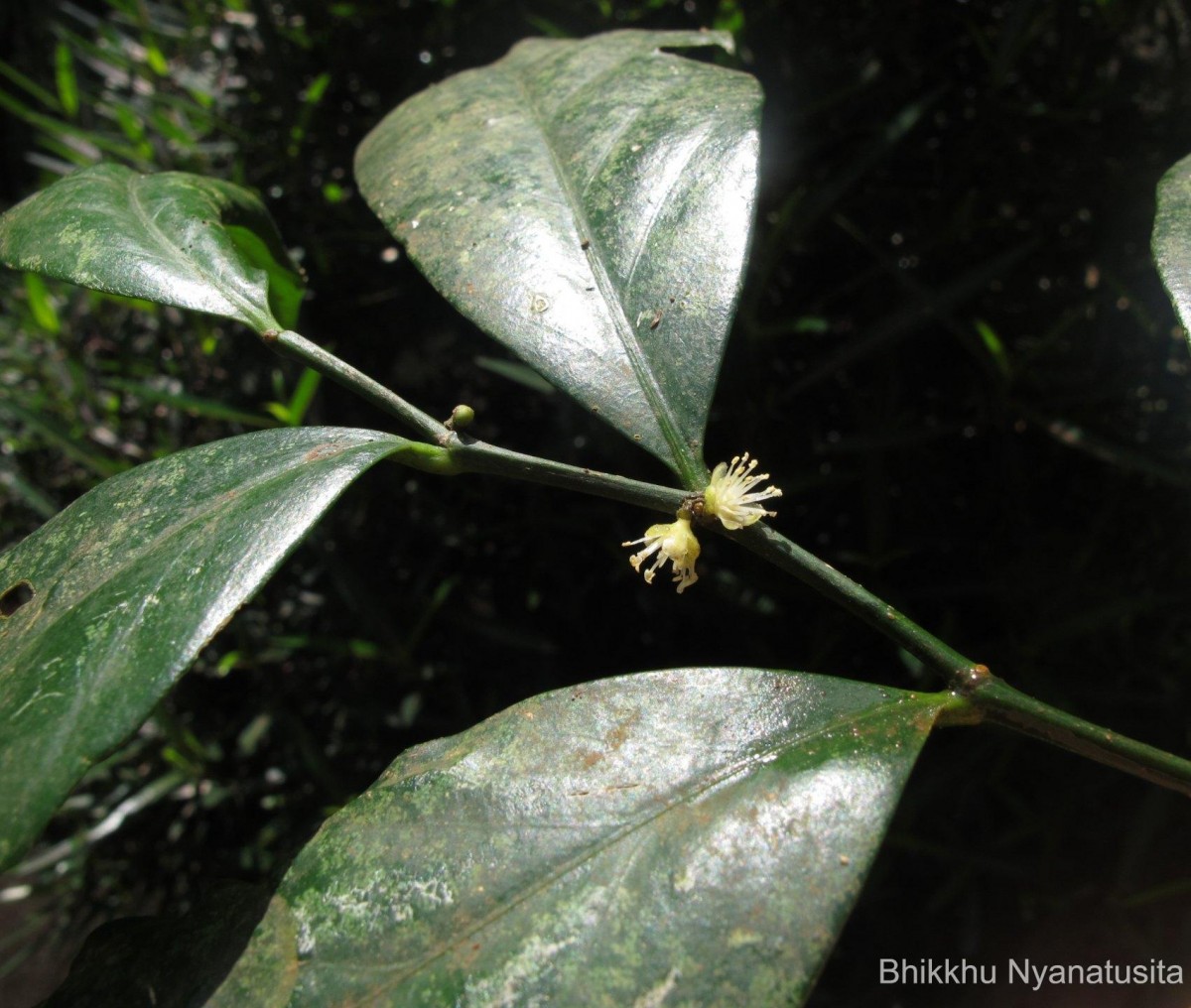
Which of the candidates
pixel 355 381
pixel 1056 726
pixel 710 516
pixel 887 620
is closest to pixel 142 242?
pixel 355 381

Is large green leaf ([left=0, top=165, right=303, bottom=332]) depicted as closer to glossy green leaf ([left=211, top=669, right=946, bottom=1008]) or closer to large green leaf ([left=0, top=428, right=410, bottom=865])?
large green leaf ([left=0, top=428, right=410, bottom=865])

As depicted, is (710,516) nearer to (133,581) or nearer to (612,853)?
(612,853)

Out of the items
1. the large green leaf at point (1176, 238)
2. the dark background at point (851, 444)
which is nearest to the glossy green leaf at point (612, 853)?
the large green leaf at point (1176, 238)

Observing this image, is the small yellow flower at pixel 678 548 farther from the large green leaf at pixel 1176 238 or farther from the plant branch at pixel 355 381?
the large green leaf at pixel 1176 238

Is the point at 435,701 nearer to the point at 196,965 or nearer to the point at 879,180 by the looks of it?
the point at 196,965

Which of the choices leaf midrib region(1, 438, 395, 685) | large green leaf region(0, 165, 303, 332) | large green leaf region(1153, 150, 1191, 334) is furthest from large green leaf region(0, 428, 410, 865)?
large green leaf region(1153, 150, 1191, 334)

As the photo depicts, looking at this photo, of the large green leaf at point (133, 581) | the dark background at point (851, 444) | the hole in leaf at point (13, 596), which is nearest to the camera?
the large green leaf at point (133, 581)
